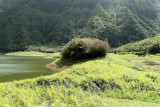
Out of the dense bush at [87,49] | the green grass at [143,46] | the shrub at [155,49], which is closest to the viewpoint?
the dense bush at [87,49]

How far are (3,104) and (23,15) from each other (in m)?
146

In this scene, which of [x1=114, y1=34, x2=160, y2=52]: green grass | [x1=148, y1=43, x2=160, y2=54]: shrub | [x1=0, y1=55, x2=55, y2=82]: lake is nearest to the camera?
[x1=0, y1=55, x2=55, y2=82]: lake

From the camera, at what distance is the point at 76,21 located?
135125 millimetres

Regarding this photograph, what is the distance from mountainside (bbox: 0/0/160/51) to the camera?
363ft

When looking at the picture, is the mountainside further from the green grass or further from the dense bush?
the dense bush

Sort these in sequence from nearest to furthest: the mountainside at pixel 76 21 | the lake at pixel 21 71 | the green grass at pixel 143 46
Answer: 1. the lake at pixel 21 71
2. the green grass at pixel 143 46
3. the mountainside at pixel 76 21

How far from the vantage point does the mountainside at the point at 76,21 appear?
111 metres

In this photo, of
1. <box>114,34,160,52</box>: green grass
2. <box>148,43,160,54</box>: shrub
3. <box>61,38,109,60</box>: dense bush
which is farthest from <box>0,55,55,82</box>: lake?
<box>114,34,160,52</box>: green grass

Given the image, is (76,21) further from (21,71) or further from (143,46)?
(21,71)

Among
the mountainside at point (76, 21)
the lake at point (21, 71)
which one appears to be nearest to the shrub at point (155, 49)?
the lake at point (21, 71)

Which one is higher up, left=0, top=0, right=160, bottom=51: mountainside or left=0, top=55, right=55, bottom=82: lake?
left=0, top=0, right=160, bottom=51: mountainside

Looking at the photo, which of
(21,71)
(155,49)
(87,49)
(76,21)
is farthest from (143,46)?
(76,21)

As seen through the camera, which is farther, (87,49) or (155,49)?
(155,49)

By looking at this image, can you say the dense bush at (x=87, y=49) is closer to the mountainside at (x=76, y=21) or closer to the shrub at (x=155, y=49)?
the shrub at (x=155, y=49)
